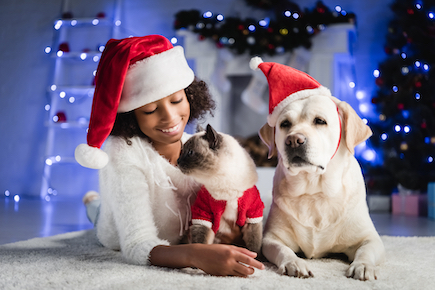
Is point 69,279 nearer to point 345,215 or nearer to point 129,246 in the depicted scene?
point 129,246

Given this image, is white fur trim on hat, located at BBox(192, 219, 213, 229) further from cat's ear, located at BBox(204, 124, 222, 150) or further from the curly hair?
the curly hair

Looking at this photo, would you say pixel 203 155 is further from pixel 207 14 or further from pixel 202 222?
pixel 207 14

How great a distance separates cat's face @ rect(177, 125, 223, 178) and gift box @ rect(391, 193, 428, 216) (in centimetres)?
323

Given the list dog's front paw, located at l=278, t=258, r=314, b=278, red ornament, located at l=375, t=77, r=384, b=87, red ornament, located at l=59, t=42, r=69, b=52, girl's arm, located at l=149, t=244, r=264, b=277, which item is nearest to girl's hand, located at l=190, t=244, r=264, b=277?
girl's arm, located at l=149, t=244, r=264, b=277

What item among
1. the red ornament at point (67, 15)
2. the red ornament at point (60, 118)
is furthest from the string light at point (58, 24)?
the red ornament at point (60, 118)

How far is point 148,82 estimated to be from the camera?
4.79 feet

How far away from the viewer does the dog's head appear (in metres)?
1.29

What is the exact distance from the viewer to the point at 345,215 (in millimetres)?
1420

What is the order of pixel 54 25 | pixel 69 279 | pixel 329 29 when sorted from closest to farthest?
pixel 69 279 < pixel 329 29 < pixel 54 25

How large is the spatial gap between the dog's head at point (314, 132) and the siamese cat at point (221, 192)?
0.18m

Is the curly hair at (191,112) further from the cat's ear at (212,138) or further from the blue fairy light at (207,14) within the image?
the blue fairy light at (207,14)

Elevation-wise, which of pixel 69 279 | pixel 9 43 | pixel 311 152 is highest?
pixel 9 43

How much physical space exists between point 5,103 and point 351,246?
5.88 meters

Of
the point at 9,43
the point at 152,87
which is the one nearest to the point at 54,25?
the point at 9,43
